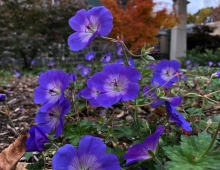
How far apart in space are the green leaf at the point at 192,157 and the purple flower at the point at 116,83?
6.6 inches

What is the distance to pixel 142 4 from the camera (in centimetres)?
937

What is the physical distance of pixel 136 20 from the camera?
9.62 meters

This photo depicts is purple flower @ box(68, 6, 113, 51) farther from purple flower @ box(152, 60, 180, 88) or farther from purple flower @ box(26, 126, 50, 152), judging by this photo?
purple flower @ box(152, 60, 180, 88)

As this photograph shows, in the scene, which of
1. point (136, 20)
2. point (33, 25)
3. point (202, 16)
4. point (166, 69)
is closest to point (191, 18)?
point (202, 16)

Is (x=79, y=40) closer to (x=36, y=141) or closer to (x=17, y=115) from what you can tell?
(x=36, y=141)

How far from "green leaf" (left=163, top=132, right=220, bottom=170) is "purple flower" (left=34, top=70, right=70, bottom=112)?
30cm

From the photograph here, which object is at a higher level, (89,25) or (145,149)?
(89,25)

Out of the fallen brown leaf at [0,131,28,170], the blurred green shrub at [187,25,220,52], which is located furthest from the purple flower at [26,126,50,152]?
the blurred green shrub at [187,25,220,52]

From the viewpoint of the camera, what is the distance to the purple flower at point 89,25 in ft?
2.50

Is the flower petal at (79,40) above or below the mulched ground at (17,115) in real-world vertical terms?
above

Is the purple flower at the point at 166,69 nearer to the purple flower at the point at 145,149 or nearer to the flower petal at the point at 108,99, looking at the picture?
the flower petal at the point at 108,99

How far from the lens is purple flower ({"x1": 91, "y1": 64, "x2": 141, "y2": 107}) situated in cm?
71

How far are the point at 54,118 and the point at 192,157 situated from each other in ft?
1.25

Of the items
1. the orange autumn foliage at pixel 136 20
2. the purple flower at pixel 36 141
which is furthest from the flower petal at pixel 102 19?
the orange autumn foliage at pixel 136 20
